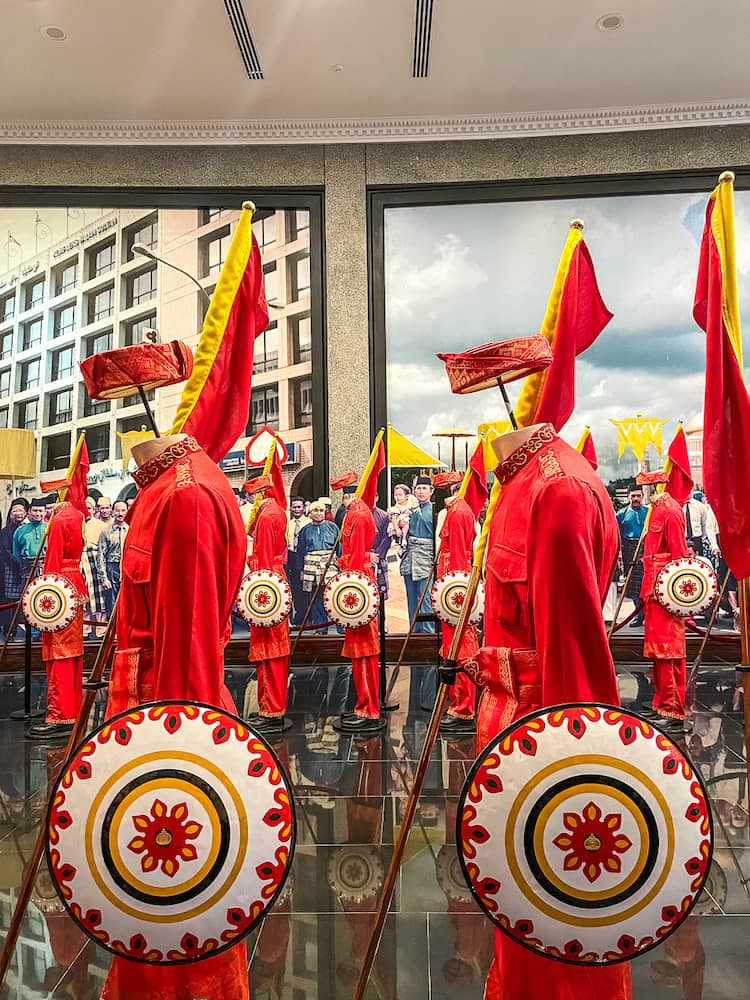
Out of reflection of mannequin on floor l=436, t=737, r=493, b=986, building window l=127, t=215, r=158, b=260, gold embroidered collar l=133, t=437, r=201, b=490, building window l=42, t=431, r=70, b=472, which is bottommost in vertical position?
reflection of mannequin on floor l=436, t=737, r=493, b=986

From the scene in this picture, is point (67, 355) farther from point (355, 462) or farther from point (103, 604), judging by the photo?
point (355, 462)

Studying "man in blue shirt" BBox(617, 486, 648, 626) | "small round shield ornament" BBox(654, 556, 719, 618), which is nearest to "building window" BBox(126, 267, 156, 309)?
"man in blue shirt" BBox(617, 486, 648, 626)

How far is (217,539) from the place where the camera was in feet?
5.55

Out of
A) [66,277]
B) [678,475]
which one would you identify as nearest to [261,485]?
[678,475]

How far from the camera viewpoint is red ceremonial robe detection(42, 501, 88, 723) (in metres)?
5.66

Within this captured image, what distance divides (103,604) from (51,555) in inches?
136

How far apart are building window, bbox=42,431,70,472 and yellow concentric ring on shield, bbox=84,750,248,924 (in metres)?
8.48

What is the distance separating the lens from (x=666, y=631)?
562 centimetres

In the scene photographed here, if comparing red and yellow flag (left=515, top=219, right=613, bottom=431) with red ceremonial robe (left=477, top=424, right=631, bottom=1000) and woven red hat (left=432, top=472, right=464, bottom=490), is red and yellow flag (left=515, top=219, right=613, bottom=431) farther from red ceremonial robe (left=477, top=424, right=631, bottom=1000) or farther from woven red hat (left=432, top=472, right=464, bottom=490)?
woven red hat (left=432, top=472, right=464, bottom=490)

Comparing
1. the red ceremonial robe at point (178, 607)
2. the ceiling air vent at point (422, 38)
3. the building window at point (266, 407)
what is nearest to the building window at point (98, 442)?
the building window at point (266, 407)

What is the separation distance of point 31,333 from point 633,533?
8.17m

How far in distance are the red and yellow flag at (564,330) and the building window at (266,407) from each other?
7.39m

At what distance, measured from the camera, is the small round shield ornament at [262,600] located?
220 inches

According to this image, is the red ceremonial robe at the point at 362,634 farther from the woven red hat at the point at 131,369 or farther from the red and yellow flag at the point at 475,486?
the woven red hat at the point at 131,369
